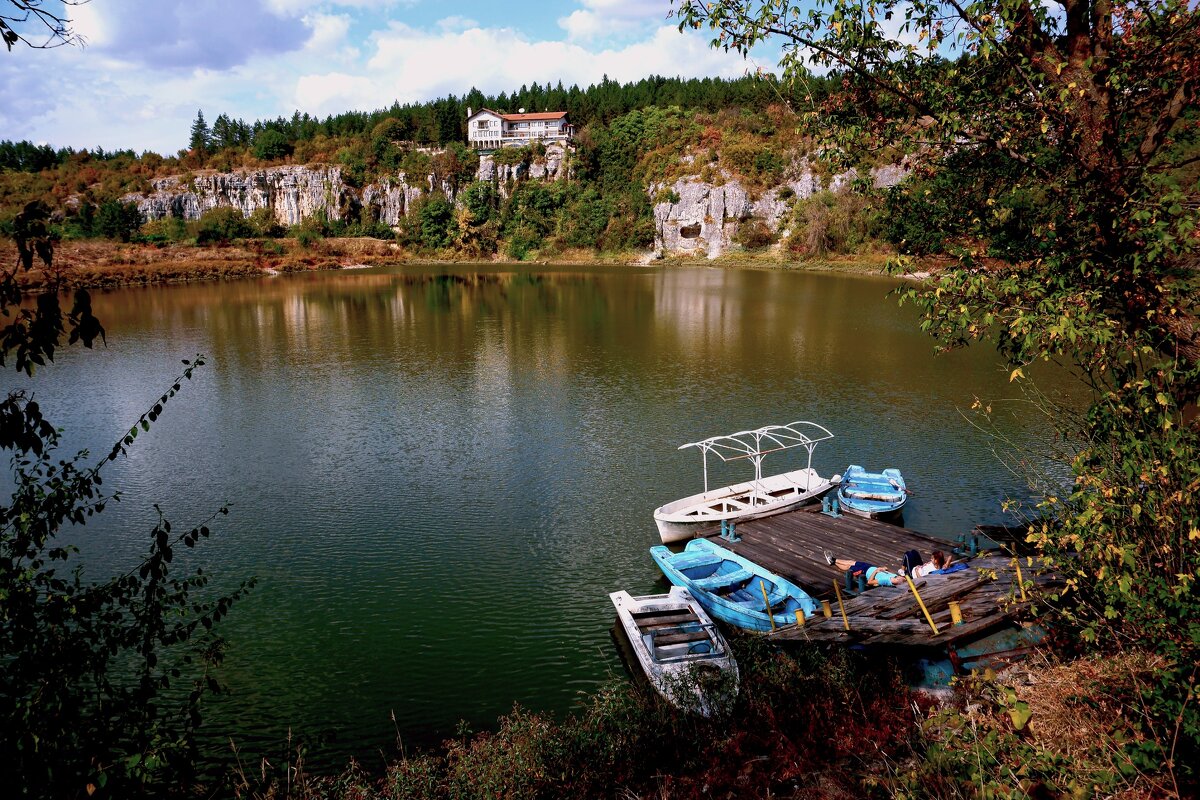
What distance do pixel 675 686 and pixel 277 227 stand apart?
144206mm

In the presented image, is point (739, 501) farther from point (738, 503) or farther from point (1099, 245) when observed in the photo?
point (1099, 245)

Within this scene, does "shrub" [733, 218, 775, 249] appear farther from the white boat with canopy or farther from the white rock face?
the white boat with canopy

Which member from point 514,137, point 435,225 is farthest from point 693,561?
point 514,137

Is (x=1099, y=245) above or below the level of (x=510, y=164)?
below

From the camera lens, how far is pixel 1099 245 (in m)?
8.13

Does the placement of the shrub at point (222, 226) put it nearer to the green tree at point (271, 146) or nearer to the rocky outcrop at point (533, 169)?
the green tree at point (271, 146)

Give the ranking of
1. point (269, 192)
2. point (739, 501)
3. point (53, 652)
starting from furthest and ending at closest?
point (269, 192)
point (739, 501)
point (53, 652)

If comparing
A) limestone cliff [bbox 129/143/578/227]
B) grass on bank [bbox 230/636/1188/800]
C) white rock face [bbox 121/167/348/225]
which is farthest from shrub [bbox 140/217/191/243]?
grass on bank [bbox 230/636/1188/800]

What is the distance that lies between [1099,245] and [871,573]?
10.3m

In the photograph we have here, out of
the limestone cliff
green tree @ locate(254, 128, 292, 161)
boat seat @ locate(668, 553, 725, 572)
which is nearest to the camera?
boat seat @ locate(668, 553, 725, 572)

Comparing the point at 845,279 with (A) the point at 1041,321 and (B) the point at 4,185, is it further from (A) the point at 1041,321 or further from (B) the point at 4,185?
(B) the point at 4,185

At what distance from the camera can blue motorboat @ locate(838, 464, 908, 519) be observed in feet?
67.3

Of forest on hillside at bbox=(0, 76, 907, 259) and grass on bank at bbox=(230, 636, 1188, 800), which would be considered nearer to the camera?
grass on bank at bbox=(230, 636, 1188, 800)

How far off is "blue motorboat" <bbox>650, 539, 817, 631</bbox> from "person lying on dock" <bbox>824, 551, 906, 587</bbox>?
5.26 feet
